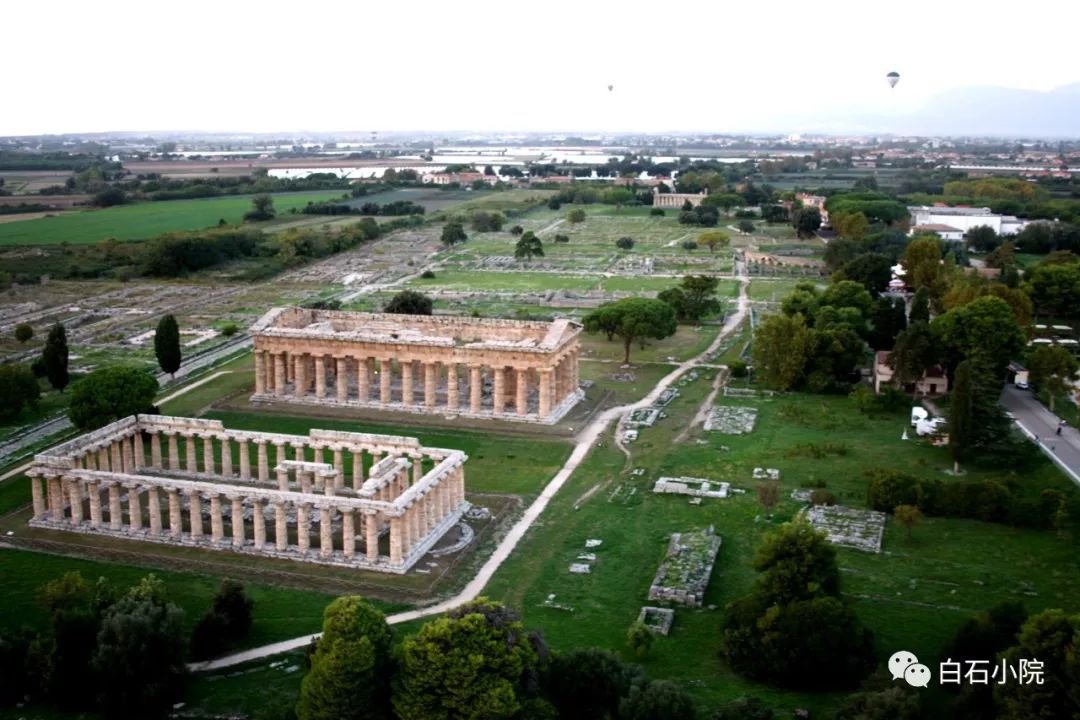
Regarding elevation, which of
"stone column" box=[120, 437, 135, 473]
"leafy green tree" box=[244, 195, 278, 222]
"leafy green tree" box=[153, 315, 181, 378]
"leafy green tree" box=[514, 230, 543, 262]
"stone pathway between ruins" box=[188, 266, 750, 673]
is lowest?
"stone pathway between ruins" box=[188, 266, 750, 673]

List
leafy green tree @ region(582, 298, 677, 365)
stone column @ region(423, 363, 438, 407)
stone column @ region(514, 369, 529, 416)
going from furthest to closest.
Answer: leafy green tree @ region(582, 298, 677, 365), stone column @ region(423, 363, 438, 407), stone column @ region(514, 369, 529, 416)

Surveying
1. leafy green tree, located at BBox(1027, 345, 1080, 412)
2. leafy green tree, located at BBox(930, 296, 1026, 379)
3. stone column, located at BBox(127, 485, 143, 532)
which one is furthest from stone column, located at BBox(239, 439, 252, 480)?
leafy green tree, located at BBox(1027, 345, 1080, 412)

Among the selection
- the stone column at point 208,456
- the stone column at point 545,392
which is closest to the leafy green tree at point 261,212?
the stone column at point 545,392

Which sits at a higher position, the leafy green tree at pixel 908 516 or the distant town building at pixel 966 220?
the distant town building at pixel 966 220

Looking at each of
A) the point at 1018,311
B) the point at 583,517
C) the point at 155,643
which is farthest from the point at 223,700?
the point at 1018,311

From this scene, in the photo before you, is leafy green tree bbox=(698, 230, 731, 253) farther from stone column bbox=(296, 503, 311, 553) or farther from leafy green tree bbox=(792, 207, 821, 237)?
stone column bbox=(296, 503, 311, 553)

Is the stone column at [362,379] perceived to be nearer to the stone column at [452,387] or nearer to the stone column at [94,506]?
the stone column at [452,387]

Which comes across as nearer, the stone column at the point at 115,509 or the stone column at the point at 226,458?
the stone column at the point at 115,509
